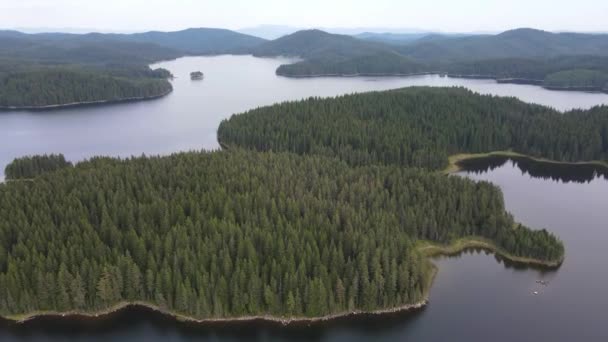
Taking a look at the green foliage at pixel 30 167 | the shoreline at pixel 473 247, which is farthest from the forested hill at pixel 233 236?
the green foliage at pixel 30 167

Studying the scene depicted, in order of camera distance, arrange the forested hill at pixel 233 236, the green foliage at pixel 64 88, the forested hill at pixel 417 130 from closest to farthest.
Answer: the forested hill at pixel 233 236 < the forested hill at pixel 417 130 < the green foliage at pixel 64 88

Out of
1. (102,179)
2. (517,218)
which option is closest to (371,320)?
(517,218)

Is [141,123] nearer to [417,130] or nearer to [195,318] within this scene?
[417,130]

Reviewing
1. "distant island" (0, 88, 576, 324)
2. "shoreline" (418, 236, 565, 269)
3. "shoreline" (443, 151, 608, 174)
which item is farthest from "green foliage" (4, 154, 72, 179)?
"shoreline" (443, 151, 608, 174)

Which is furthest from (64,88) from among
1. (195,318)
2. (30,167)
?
(195,318)

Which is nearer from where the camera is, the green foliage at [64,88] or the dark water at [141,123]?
the dark water at [141,123]

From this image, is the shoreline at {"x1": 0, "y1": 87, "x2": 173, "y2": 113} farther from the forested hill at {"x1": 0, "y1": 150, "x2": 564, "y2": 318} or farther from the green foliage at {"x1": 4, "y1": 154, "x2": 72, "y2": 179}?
the forested hill at {"x1": 0, "y1": 150, "x2": 564, "y2": 318}

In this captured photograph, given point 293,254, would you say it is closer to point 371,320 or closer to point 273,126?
point 371,320

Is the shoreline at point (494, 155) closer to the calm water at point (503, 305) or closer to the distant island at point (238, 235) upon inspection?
the calm water at point (503, 305)
